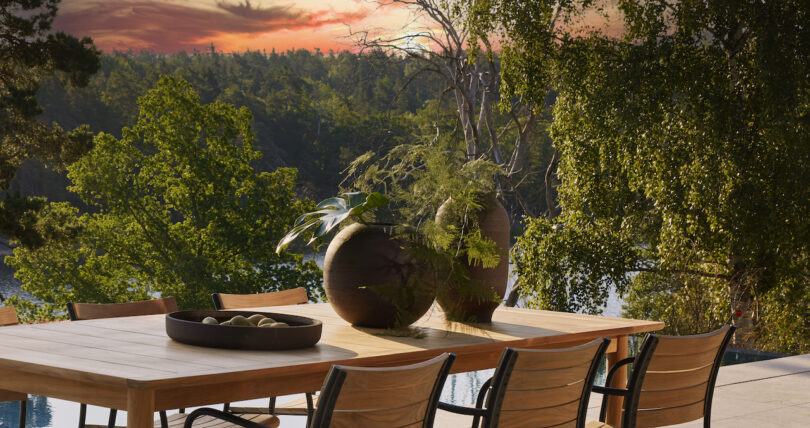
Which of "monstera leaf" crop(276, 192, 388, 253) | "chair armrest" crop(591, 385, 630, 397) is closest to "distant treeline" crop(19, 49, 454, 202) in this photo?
"monstera leaf" crop(276, 192, 388, 253)

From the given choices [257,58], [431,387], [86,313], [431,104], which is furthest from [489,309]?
[257,58]

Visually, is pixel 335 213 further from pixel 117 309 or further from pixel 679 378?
pixel 679 378

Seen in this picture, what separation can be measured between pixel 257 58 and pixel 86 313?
3101 cm

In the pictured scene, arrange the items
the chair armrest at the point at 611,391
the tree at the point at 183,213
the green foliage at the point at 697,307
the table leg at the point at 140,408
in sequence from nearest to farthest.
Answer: the table leg at the point at 140,408, the chair armrest at the point at 611,391, the green foliage at the point at 697,307, the tree at the point at 183,213

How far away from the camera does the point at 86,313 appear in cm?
309

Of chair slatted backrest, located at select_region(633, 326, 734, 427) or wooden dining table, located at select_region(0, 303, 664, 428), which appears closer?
wooden dining table, located at select_region(0, 303, 664, 428)

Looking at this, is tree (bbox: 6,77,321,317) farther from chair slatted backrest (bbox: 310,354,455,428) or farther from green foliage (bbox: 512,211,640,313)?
chair slatted backrest (bbox: 310,354,455,428)

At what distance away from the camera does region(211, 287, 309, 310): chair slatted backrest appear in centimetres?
359

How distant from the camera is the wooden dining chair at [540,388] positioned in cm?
221

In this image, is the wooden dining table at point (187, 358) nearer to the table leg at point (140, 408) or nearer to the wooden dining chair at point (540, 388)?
the table leg at point (140, 408)

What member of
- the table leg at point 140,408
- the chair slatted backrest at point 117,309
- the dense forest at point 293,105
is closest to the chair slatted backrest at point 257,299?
the chair slatted backrest at point 117,309

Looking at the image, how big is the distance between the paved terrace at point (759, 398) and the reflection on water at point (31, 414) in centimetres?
176

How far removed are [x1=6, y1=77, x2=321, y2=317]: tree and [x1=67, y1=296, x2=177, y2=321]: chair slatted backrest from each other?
1611cm

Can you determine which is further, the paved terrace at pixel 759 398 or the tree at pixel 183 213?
the tree at pixel 183 213
